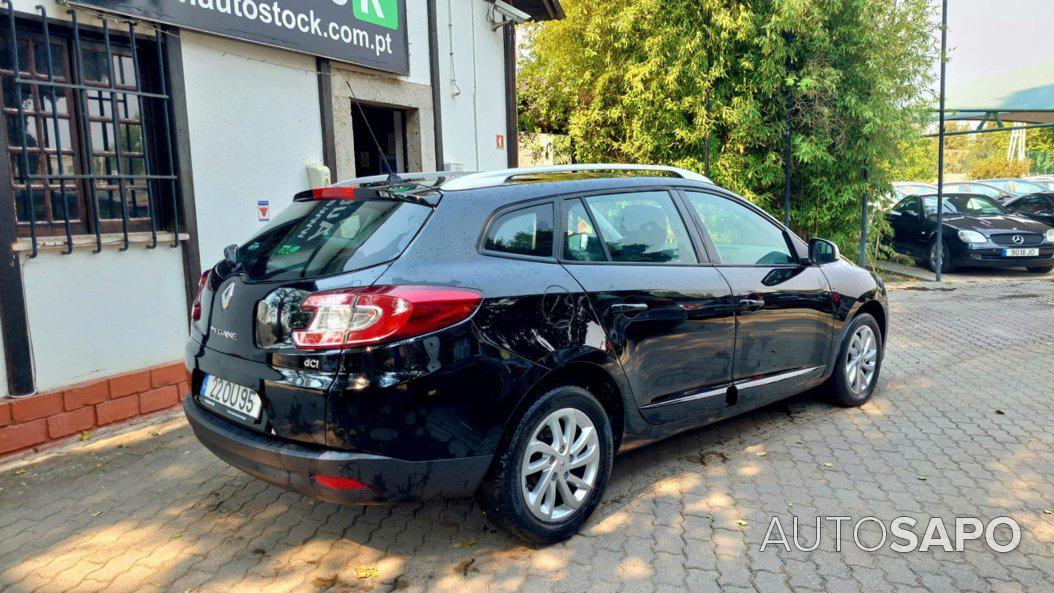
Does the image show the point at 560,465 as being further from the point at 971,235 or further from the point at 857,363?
the point at 971,235

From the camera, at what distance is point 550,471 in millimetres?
3186

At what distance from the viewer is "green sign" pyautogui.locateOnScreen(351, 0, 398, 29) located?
22.6 feet

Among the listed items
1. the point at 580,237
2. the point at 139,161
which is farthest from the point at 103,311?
the point at 580,237

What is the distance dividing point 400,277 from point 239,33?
394 cm

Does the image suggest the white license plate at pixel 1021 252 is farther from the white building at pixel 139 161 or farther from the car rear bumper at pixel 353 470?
the car rear bumper at pixel 353 470

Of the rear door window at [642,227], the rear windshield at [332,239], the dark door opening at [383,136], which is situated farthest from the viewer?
the dark door opening at [383,136]

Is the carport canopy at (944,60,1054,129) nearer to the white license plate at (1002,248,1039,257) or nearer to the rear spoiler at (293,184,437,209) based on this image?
the white license plate at (1002,248,1039,257)

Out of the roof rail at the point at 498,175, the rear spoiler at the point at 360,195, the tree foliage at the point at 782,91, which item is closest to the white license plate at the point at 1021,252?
the tree foliage at the point at 782,91

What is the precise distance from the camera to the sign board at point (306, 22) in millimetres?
5191

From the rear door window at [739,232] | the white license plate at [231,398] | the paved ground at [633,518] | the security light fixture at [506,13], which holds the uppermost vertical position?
the security light fixture at [506,13]

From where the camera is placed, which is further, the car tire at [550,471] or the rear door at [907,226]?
the rear door at [907,226]

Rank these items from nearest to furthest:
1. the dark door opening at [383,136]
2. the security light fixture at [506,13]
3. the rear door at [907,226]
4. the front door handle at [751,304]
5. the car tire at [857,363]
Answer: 1. the front door handle at [751,304]
2. the car tire at [857,363]
3. the dark door opening at [383,136]
4. the security light fixture at [506,13]
5. the rear door at [907,226]

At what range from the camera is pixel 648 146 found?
1242 cm

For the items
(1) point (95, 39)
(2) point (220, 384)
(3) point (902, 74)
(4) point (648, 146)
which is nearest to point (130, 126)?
(1) point (95, 39)
